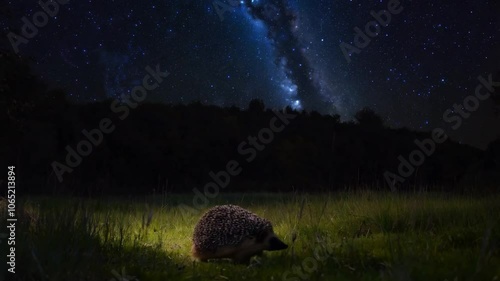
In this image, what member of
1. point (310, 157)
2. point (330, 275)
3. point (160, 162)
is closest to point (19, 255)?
point (330, 275)

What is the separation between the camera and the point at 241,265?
27.0 feet

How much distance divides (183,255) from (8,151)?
23588mm

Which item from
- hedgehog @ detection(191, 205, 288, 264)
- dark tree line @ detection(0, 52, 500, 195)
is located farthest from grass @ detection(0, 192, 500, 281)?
dark tree line @ detection(0, 52, 500, 195)

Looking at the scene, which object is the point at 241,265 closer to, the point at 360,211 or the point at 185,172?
the point at 360,211

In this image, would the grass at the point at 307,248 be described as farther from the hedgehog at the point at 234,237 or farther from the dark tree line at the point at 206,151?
the dark tree line at the point at 206,151

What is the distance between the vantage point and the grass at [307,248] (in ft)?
20.5

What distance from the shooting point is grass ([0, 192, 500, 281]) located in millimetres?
6246

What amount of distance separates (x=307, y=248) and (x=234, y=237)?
149cm

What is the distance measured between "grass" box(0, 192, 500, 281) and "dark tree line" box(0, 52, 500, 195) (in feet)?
72.3

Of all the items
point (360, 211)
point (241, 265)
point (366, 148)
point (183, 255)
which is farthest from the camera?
point (366, 148)

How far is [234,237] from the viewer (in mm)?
8484

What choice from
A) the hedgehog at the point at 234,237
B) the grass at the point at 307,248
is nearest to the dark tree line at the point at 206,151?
the grass at the point at 307,248

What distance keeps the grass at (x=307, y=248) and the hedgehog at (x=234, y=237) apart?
22cm

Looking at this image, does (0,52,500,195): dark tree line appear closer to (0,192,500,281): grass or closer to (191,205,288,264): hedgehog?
(0,192,500,281): grass
